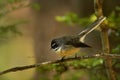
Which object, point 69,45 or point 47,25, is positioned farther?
point 47,25

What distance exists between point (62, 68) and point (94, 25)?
0.76m

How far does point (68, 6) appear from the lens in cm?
745

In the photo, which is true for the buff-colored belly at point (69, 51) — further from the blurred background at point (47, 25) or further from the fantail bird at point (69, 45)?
the blurred background at point (47, 25)

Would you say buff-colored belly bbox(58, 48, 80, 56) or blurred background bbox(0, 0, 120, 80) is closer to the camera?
buff-colored belly bbox(58, 48, 80, 56)

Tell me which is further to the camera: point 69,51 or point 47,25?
point 47,25

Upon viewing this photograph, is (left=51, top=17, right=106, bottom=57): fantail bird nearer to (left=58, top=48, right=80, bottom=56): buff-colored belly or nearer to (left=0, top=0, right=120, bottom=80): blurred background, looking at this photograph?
(left=58, top=48, right=80, bottom=56): buff-colored belly

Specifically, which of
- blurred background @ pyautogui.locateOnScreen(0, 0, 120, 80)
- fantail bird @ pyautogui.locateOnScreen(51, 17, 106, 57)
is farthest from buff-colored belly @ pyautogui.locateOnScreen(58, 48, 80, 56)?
blurred background @ pyautogui.locateOnScreen(0, 0, 120, 80)

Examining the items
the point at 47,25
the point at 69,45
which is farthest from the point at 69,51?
the point at 47,25

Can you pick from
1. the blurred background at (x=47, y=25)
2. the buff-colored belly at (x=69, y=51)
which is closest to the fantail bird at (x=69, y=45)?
the buff-colored belly at (x=69, y=51)

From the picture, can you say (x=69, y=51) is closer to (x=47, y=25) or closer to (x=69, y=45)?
(x=69, y=45)

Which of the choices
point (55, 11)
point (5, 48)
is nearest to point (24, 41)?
point (5, 48)

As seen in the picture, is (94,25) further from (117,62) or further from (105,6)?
(105,6)

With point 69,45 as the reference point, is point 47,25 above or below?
above

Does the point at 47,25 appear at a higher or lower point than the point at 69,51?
higher
